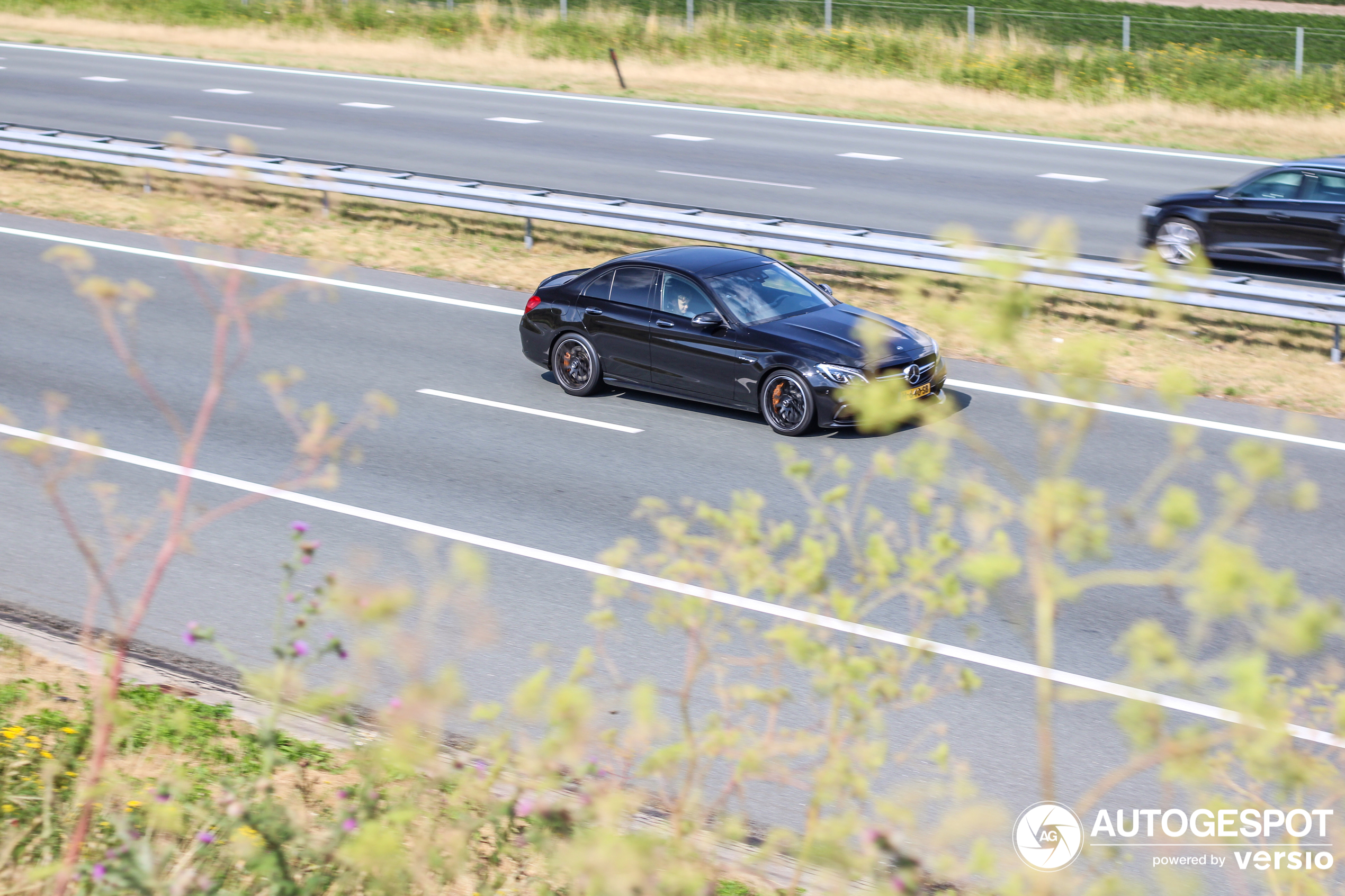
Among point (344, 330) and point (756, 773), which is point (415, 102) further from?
point (756, 773)

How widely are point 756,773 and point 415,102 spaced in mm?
30424

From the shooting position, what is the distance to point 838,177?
24.0m

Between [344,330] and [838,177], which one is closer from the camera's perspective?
[344,330]

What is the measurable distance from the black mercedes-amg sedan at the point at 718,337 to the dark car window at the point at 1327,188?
701cm

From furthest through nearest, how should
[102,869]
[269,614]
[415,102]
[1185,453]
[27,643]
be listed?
[415,102]
[269,614]
[27,643]
[102,869]
[1185,453]

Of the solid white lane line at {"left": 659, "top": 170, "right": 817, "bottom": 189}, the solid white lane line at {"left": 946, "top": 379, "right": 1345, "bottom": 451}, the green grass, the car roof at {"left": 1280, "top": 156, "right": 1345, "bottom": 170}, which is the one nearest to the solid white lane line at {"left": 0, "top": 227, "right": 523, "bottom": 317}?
the solid white lane line at {"left": 946, "top": 379, "right": 1345, "bottom": 451}

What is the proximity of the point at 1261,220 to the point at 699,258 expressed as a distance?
325 inches

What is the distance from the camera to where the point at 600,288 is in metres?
13.9

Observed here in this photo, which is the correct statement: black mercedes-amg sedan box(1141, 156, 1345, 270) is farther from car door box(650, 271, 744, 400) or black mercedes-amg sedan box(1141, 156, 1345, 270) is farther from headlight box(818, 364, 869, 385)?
car door box(650, 271, 744, 400)

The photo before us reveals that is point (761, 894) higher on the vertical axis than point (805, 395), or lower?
lower

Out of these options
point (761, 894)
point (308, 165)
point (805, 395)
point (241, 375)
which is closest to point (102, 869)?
point (761, 894)

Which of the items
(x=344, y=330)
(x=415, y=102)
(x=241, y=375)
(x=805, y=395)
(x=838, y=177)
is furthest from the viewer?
(x=415, y=102)

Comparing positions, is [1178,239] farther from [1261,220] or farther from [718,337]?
[718,337]

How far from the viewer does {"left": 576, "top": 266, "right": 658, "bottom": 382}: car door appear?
44.2 ft
